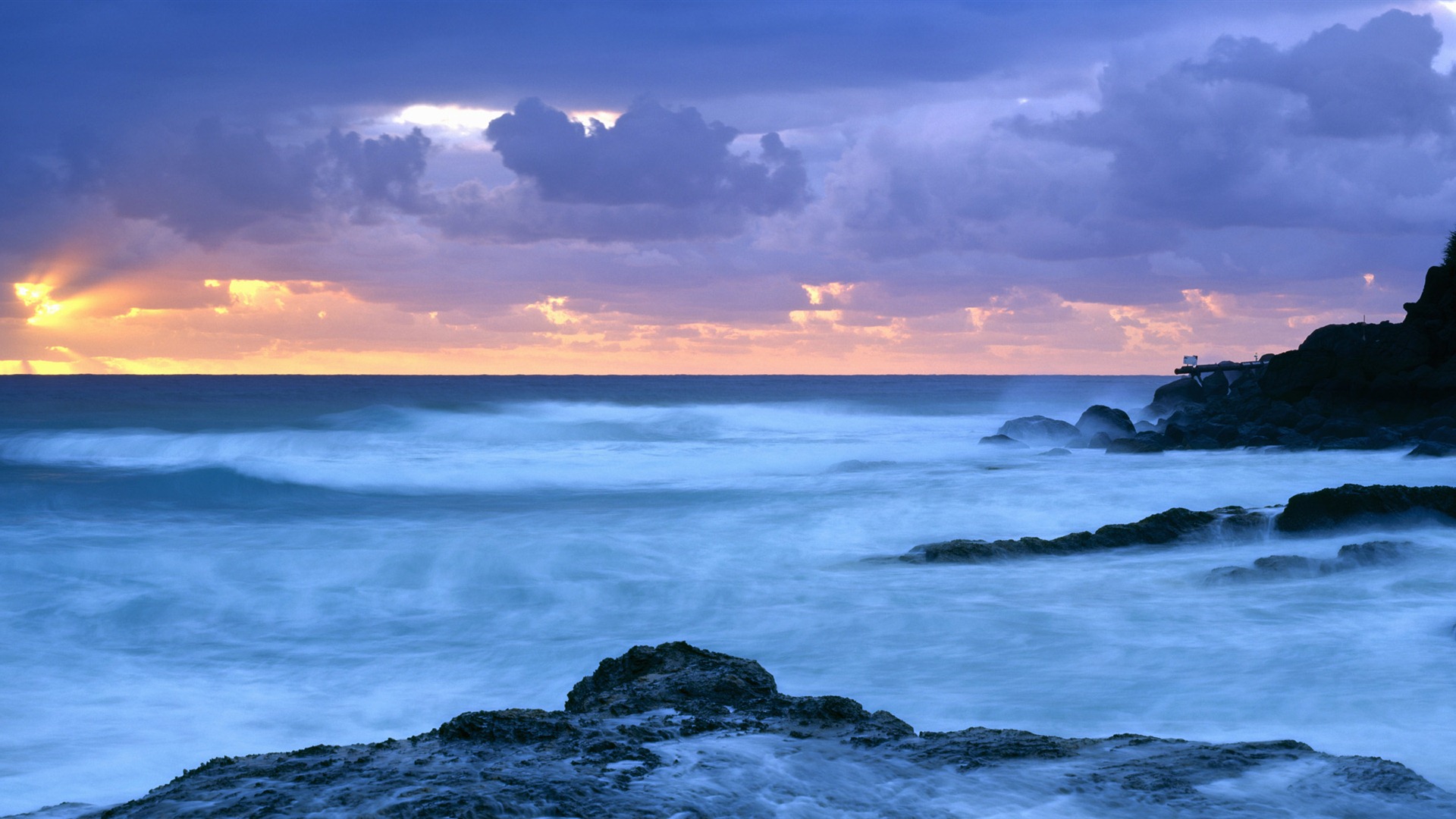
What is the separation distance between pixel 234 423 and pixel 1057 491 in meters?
37.0

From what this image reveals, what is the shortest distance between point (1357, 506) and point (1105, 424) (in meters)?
14.9

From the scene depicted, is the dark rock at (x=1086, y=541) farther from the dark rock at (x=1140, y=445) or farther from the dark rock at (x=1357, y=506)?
the dark rock at (x=1140, y=445)

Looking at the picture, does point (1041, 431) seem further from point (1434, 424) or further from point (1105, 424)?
point (1434, 424)

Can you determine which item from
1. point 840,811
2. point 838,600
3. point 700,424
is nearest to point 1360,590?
point 838,600

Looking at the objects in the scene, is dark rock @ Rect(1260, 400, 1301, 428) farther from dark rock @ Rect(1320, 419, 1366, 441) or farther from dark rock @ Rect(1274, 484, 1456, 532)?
dark rock @ Rect(1274, 484, 1456, 532)

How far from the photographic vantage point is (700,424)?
1634 inches

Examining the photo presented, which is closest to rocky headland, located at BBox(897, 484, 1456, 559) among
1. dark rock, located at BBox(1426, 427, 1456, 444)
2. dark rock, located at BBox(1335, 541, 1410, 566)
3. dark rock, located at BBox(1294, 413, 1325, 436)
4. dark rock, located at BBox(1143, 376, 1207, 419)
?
dark rock, located at BBox(1335, 541, 1410, 566)

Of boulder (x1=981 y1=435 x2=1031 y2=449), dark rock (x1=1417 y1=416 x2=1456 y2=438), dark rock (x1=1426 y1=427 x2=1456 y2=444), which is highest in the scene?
dark rock (x1=1417 y1=416 x2=1456 y2=438)

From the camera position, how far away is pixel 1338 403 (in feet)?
78.7

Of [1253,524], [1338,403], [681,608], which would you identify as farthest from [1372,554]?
[1338,403]

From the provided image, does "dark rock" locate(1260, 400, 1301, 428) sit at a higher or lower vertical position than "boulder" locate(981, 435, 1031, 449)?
higher

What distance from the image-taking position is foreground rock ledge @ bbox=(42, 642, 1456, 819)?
3.24 metres

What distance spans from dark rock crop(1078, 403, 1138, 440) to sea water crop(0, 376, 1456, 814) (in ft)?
14.0

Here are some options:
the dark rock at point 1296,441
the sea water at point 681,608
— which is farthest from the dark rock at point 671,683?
the dark rock at point 1296,441
